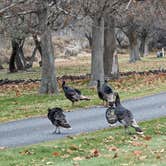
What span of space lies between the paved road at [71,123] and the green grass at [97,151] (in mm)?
1052

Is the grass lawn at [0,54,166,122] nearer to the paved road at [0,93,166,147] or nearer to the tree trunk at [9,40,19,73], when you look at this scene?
the paved road at [0,93,166,147]

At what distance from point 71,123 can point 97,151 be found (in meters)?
4.78

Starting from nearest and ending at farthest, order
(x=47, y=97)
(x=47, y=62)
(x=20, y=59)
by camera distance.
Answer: (x=47, y=97) → (x=47, y=62) → (x=20, y=59)

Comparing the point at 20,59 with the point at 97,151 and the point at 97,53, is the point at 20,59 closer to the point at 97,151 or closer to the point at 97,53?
the point at 97,53

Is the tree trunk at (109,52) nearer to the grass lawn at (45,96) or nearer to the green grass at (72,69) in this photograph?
the grass lawn at (45,96)

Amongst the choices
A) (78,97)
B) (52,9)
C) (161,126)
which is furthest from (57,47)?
(161,126)

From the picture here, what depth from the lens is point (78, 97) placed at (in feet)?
67.0

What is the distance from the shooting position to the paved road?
14.7 metres

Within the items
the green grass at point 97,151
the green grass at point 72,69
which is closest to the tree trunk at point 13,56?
the green grass at point 72,69

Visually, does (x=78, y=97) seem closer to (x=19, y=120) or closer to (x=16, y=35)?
(x=19, y=120)

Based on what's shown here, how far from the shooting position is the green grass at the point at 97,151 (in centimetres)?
1098

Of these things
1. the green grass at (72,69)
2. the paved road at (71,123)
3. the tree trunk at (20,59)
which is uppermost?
the tree trunk at (20,59)

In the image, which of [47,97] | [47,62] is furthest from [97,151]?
[47,62]

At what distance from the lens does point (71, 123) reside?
16.9 metres
